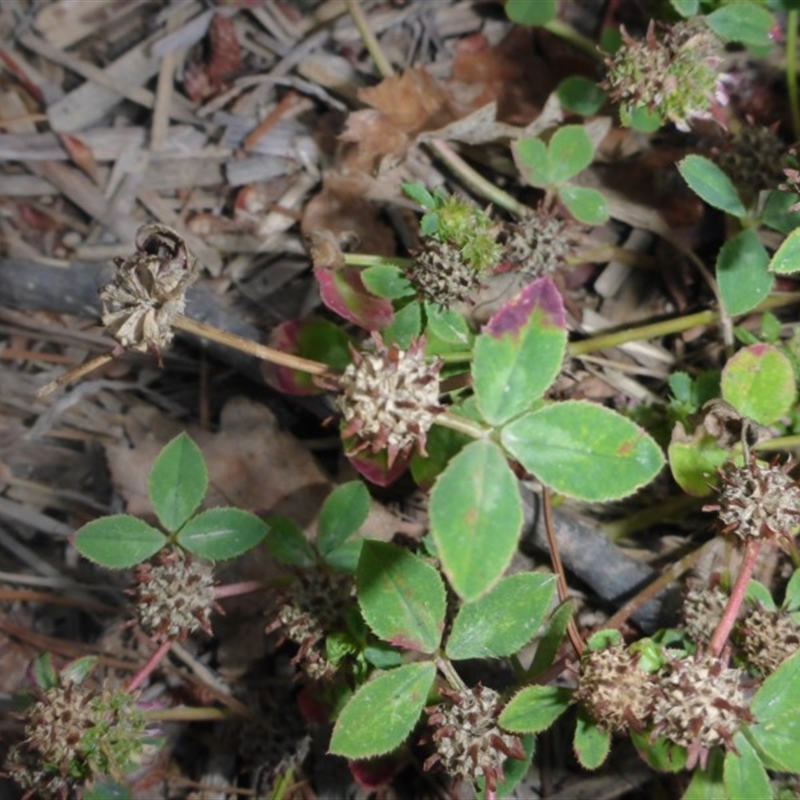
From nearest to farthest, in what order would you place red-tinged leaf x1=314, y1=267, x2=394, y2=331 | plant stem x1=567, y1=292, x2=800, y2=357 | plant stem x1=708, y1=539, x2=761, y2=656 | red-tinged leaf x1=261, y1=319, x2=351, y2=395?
plant stem x1=708, y1=539, x2=761, y2=656 → red-tinged leaf x1=314, y1=267, x2=394, y2=331 → red-tinged leaf x1=261, y1=319, x2=351, y2=395 → plant stem x1=567, y1=292, x2=800, y2=357

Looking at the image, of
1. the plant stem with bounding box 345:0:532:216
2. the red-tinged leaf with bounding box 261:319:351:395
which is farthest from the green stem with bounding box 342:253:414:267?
the plant stem with bounding box 345:0:532:216

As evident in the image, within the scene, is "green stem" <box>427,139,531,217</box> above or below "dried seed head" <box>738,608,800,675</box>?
above

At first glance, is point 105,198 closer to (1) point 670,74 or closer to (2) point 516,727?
(1) point 670,74

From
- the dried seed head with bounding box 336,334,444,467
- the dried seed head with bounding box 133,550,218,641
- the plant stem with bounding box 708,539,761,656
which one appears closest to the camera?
the dried seed head with bounding box 336,334,444,467

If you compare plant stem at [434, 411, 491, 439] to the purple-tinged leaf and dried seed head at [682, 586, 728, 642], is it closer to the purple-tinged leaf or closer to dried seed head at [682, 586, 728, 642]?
the purple-tinged leaf

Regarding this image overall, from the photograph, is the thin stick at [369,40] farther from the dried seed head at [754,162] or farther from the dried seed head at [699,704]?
the dried seed head at [699,704]

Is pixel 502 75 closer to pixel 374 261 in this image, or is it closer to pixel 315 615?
pixel 374 261

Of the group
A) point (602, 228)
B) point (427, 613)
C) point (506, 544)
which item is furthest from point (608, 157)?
point (506, 544)

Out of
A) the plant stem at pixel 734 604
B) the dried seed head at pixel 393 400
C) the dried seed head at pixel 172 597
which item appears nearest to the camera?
the dried seed head at pixel 393 400

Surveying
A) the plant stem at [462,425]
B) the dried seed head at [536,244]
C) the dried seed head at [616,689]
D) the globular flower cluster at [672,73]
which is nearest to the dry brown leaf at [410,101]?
the dried seed head at [536,244]
